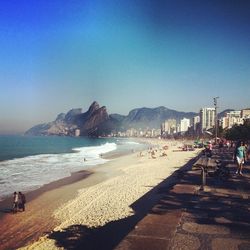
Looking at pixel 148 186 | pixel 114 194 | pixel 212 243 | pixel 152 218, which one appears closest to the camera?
pixel 212 243

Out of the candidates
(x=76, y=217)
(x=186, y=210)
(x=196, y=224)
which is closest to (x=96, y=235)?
(x=76, y=217)

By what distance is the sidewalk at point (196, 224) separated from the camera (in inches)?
232

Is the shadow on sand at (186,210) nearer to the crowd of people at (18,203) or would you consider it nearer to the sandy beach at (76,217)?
the sandy beach at (76,217)

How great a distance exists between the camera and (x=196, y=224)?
6984 millimetres

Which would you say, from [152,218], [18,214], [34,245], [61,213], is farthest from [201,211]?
[18,214]

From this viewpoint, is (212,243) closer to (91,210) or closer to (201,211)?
(201,211)

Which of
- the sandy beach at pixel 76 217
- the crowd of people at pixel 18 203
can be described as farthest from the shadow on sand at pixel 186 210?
the crowd of people at pixel 18 203

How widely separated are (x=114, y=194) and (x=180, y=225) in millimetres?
10358

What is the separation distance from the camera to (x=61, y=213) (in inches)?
551

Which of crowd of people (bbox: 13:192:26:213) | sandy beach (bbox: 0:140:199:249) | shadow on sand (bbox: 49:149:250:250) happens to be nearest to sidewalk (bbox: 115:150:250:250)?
shadow on sand (bbox: 49:149:250:250)

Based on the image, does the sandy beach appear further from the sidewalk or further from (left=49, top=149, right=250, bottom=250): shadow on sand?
the sidewalk

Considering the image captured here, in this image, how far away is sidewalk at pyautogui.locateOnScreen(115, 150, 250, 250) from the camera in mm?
5883

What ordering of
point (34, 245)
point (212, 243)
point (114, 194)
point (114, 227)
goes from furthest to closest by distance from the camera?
1. point (114, 194)
2. point (114, 227)
3. point (34, 245)
4. point (212, 243)

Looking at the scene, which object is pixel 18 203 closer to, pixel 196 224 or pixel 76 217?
pixel 76 217
